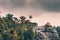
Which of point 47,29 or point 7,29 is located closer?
point 7,29

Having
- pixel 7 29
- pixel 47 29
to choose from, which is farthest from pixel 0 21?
pixel 47 29

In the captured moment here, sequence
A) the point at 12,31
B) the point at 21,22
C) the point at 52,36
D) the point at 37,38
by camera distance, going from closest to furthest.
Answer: the point at 12,31, the point at 21,22, the point at 37,38, the point at 52,36

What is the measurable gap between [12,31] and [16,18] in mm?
21448

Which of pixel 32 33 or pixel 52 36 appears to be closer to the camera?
pixel 32 33

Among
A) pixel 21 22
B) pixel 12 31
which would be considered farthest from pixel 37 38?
pixel 12 31

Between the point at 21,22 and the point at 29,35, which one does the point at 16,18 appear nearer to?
the point at 21,22

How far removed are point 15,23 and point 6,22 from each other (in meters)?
5.87

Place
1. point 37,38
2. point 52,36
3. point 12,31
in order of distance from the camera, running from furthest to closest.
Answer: point 52,36 → point 37,38 → point 12,31

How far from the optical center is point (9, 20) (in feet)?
486

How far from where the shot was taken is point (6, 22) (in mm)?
146750

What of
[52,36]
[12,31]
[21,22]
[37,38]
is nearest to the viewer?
[12,31]

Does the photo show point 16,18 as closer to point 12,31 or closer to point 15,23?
point 15,23

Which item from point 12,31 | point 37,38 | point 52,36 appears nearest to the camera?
point 12,31

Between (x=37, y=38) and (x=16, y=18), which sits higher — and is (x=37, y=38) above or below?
below
